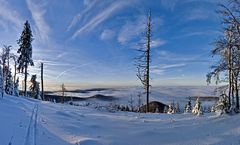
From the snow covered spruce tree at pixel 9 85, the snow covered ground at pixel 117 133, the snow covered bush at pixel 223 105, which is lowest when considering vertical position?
the snow covered ground at pixel 117 133

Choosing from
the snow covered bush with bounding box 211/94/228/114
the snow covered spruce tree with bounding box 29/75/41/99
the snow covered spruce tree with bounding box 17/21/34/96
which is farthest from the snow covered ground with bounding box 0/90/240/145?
the snow covered spruce tree with bounding box 29/75/41/99

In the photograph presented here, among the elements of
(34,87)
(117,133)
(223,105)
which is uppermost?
(34,87)

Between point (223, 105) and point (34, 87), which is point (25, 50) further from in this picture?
point (223, 105)

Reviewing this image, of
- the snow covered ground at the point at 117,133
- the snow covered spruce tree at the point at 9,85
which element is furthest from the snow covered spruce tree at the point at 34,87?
the snow covered ground at the point at 117,133

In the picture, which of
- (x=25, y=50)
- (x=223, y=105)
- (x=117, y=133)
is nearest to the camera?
(x=117, y=133)

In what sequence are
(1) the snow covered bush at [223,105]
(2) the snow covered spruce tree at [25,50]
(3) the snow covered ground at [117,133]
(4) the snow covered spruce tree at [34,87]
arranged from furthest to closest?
1. (4) the snow covered spruce tree at [34,87]
2. (2) the snow covered spruce tree at [25,50]
3. (1) the snow covered bush at [223,105]
4. (3) the snow covered ground at [117,133]

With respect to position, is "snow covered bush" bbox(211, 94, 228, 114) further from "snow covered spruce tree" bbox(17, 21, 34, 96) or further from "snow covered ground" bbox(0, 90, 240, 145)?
"snow covered spruce tree" bbox(17, 21, 34, 96)

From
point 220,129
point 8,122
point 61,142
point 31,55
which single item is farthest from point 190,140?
point 31,55

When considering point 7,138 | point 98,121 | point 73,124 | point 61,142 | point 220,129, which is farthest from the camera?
point 98,121

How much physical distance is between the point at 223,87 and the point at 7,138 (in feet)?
47.2

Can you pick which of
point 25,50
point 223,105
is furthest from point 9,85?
point 223,105

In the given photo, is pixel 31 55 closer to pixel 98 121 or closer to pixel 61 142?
pixel 98 121

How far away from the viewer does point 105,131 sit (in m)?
17.9

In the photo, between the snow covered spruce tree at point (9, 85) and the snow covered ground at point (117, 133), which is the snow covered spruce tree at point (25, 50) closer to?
the snow covered spruce tree at point (9, 85)
